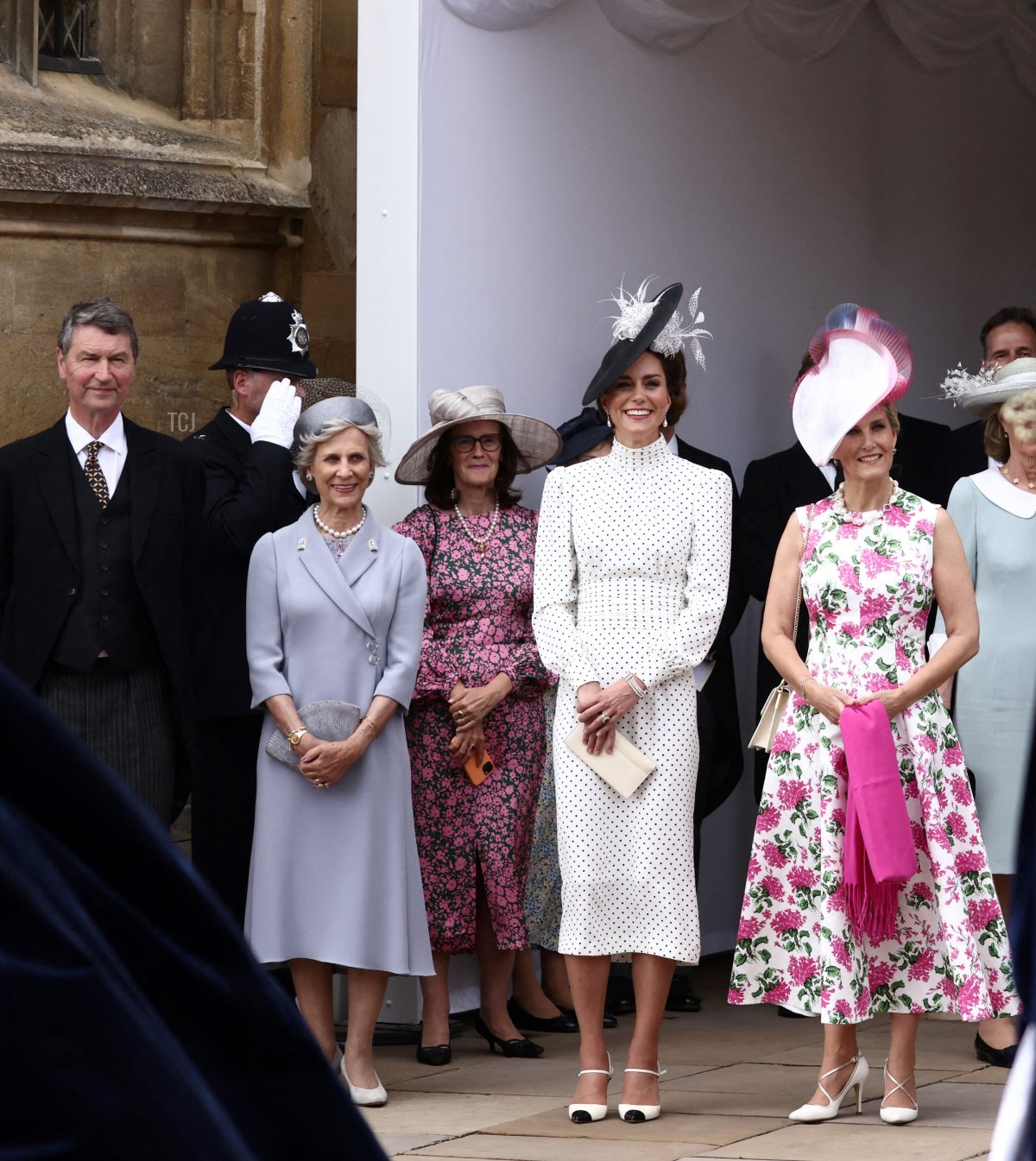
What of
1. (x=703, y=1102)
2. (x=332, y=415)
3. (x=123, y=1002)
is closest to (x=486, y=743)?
(x=332, y=415)

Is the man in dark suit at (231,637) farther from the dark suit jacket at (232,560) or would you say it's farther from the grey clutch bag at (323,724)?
the grey clutch bag at (323,724)

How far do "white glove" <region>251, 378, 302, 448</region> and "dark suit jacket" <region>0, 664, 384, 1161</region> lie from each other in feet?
14.6

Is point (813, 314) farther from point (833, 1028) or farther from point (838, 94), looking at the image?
point (833, 1028)

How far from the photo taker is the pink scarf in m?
4.57

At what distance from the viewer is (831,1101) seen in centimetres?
478

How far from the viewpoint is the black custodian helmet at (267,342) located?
5.90 m

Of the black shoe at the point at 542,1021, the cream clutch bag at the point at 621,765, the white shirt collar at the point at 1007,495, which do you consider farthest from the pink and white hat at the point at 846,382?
the black shoe at the point at 542,1021

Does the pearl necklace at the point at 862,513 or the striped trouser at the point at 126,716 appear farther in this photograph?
the pearl necklace at the point at 862,513

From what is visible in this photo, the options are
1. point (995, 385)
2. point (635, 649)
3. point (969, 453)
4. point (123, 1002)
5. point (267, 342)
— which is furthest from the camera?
point (969, 453)

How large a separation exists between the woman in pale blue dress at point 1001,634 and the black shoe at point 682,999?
1.17 m

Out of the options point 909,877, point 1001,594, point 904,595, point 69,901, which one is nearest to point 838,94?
point 1001,594

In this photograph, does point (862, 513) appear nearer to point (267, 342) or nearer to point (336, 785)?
point (336, 785)

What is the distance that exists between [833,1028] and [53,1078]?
13.1 feet

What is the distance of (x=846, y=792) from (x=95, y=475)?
1966 millimetres
